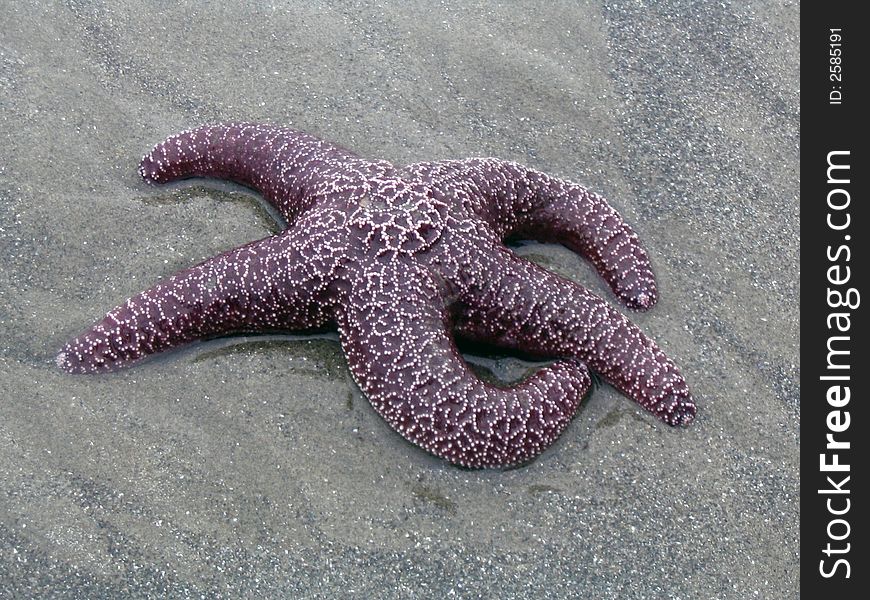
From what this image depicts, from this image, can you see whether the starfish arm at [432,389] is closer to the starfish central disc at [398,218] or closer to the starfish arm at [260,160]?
the starfish central disc at [398,218]

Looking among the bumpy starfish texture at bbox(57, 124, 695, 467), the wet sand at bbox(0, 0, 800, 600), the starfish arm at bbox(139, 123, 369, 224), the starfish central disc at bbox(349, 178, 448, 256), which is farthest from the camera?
the starfish arm at bbox(139, 123, 369, 224)

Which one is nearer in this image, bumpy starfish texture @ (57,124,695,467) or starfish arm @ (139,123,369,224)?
bumpy starfish texture @ (57,124,695,467)

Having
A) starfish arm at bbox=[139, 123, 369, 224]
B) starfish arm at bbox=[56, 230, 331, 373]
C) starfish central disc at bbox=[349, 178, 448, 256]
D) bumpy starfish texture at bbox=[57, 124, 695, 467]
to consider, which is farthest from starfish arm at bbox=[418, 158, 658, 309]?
starfish arm at bbox=[56, 230, 331, 373]

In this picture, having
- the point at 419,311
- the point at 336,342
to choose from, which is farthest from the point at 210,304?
the point at 419,311

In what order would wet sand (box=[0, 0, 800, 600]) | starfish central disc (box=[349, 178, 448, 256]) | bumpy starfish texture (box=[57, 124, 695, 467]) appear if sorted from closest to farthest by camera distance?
wet sand (box=[0, 0, 800, 600]) → bumpy starfish texture (box=[57, 124, 695, 467]) → starfish central disc (box=[349, 178, 448, 256])

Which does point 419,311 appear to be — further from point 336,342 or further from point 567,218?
point 567,218

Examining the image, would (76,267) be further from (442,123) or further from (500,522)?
(500,522)

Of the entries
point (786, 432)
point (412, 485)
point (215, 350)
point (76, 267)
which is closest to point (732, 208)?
point (786, 432)

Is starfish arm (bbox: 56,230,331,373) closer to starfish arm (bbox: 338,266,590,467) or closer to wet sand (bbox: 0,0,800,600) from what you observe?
wet sand (bbox: 0,0,800,600)
